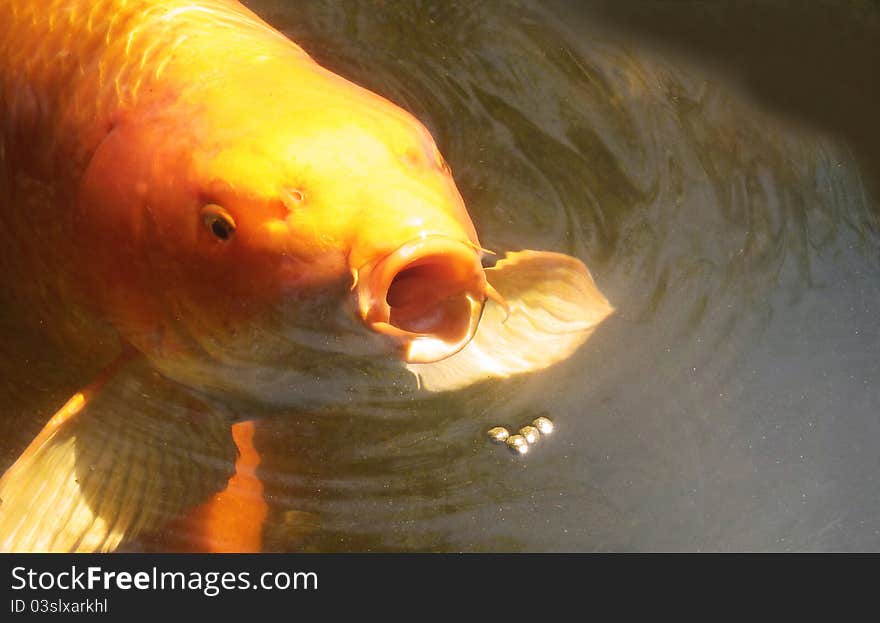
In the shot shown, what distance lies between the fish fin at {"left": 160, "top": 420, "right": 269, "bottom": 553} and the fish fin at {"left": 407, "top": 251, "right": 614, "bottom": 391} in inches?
27.4

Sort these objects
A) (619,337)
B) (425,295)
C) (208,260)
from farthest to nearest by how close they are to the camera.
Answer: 1. (619,337)
2. (208,260)
3. (425,295)

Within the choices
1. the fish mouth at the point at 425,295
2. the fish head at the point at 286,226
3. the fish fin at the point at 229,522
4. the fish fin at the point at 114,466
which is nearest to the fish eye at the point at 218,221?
the fish head at the point at 286,226

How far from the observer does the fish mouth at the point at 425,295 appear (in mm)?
1518

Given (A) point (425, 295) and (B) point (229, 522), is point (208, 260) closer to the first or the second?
(A) point (425, 295)

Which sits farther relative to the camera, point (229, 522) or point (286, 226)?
point (229, 522)

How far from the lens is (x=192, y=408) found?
2.25m

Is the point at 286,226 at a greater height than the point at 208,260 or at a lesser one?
greater

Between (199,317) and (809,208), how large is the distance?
69.1 inches

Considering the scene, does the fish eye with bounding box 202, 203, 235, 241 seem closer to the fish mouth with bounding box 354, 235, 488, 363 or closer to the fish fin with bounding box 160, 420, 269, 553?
the fish mouth with bounding box 354, 235, 488, 363

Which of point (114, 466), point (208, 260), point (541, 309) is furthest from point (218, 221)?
point (541, 309)

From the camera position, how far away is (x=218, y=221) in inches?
68.8

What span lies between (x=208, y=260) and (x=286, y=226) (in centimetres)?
23

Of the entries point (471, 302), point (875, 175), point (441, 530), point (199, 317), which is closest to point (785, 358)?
point (875, 175)

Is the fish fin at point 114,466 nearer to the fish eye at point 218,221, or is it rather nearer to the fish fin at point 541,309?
the fish eye at point 218,221
